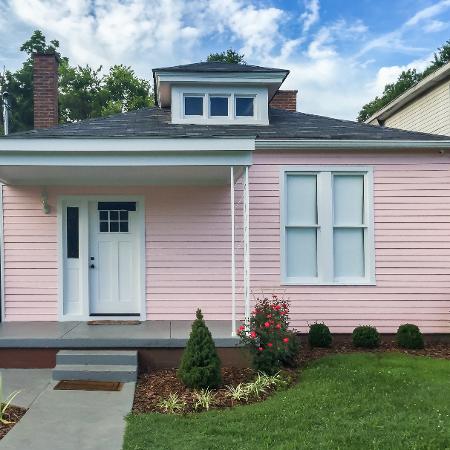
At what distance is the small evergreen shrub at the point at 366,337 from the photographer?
7582 millimetres

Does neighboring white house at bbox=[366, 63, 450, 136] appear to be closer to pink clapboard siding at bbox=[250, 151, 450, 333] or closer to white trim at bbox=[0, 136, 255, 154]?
pink clapboard siding at bbox=[250, 151, 450, 333]

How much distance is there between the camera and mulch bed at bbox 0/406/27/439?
458cm

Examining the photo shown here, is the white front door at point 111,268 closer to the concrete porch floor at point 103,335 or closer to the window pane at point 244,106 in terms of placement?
the concrete porch floor at point 103,335

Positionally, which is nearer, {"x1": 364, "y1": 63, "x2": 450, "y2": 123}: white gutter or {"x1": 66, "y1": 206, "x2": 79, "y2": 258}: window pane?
{"x1": 66, "y1": 206, "x2": 79, "y2": 258}: window pane

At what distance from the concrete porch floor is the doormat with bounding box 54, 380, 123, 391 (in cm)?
60

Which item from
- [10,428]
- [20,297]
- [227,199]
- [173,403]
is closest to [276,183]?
[227,199]

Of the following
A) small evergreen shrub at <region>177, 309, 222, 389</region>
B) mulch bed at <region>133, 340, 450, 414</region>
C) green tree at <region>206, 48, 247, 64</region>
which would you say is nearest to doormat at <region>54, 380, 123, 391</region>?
mulch bed at <region>133, 340, 450, 414</region>

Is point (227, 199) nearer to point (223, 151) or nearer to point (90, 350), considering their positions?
point (223, 151)

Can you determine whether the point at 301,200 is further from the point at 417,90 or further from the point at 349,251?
the point at 417,90

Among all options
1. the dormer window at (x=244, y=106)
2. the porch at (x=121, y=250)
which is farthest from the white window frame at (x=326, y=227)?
the dormer window at (x=244, y=106)

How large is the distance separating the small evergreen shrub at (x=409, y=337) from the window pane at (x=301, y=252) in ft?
5.31

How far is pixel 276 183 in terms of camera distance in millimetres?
8094

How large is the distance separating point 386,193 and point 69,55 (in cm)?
3407

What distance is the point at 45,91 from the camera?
956 cm
